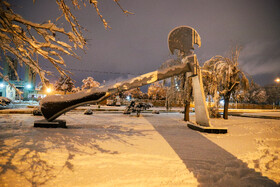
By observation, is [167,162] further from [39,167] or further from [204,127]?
[204,127]

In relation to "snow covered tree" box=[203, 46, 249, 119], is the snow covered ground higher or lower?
lower

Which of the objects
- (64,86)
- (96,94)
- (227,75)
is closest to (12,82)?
(64,86)

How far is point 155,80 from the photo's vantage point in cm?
593

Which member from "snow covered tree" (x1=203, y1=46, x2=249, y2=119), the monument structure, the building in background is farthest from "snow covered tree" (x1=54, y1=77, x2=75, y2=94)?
"snow covered tree" (x1=203, y1=46, x2=249, y2=119)

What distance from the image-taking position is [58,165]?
270cm

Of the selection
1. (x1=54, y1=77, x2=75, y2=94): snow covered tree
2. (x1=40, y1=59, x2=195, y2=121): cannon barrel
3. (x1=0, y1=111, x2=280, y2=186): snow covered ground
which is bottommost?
(x1=0, y1=111, x2=280, y2=186): snow covered ground

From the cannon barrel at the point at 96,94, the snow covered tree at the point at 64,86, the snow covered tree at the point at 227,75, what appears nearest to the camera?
the cannon barrel at the point at 96,94

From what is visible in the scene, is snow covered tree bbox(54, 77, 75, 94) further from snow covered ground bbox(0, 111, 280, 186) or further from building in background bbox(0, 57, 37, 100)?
snow covered ground bbox(0, 111, 280, 186)

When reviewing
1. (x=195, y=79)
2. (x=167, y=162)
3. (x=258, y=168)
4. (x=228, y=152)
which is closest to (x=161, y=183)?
(x=167, y=162)

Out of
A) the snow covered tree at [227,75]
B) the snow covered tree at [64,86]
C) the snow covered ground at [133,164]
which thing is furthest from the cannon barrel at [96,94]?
the snow covered tree at [64,86]

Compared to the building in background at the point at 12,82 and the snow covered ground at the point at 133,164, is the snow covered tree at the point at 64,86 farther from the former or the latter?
the snow covered ground at the point at 133,164

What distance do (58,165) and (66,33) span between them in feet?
10.0

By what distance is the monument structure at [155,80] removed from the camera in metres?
5.86

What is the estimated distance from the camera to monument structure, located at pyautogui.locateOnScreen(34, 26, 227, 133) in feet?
19.2
